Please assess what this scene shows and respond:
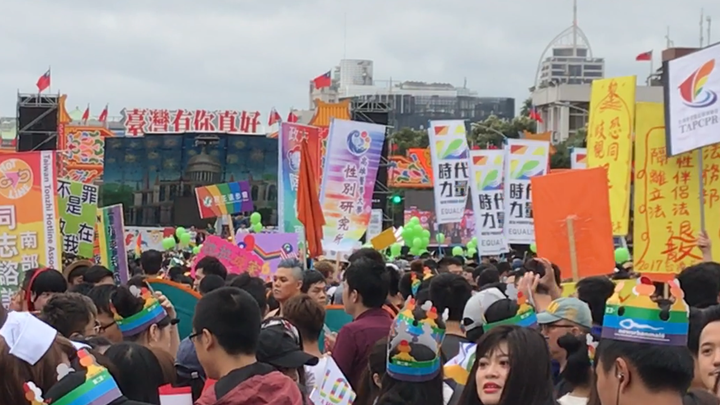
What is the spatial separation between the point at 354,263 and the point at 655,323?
3473 millimetres

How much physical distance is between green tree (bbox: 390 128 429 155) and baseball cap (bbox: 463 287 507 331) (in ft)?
197

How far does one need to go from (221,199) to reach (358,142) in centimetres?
706

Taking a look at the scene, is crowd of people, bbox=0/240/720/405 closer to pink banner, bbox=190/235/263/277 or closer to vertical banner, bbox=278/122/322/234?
pink banner, bbox=190/235/263/277

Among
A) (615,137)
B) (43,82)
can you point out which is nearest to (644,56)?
(43,82)

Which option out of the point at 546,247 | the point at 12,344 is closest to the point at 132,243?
the point at 546,247

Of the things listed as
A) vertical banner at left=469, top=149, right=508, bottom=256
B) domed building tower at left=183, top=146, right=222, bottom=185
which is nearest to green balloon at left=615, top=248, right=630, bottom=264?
vertical banner at left=469, top=149, right=508, bottom=256

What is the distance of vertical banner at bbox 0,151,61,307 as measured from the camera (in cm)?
1009

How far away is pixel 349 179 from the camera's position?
577 inches

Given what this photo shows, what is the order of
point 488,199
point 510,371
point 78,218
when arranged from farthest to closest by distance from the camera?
point 488,199 < point 78,218 < point 510,371

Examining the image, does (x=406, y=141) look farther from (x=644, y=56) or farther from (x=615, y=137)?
(x=615, y=137)

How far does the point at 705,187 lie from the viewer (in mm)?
8664

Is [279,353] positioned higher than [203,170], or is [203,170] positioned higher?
[203,170]

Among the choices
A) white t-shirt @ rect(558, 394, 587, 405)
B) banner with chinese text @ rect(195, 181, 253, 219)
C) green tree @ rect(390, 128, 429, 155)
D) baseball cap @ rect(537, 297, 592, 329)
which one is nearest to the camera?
white t-shirt @ rect(558, 394, 587, 405)

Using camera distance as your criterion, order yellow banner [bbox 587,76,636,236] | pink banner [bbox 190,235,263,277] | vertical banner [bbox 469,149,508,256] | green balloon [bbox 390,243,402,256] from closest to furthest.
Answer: yellow banner [bbox 587,76,636,236] → pink banner [bbox 190,235,263,277] → vertical banner [bbox 469,149,508,256] → green balloon [bbox 390,243,402,256]
